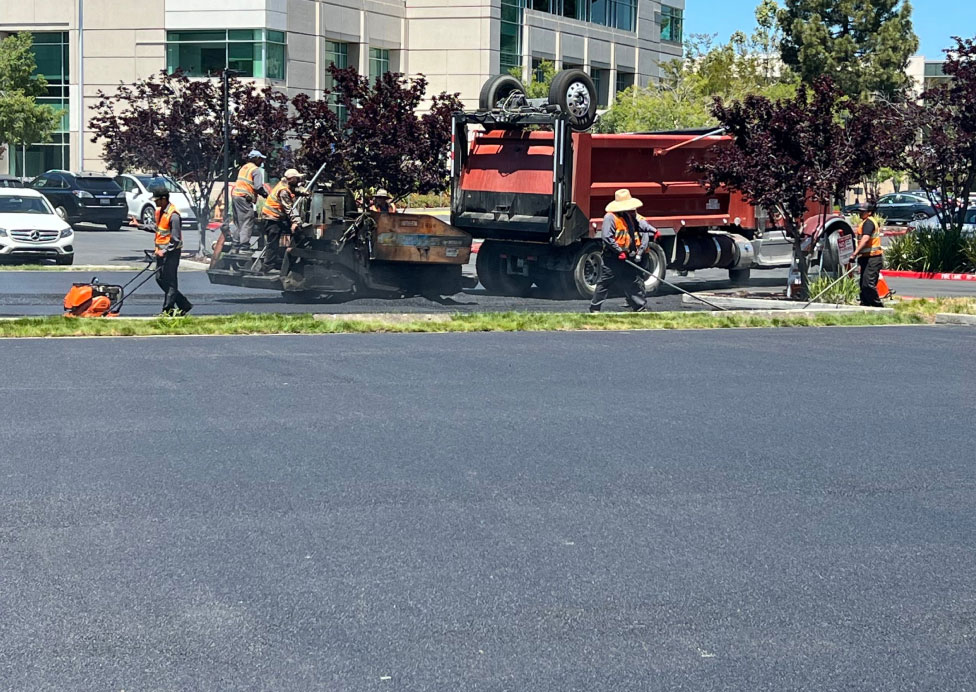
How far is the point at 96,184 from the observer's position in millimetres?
42219

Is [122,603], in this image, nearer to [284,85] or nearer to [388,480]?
[388,480]

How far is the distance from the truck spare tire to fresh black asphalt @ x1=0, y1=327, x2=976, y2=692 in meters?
8.16

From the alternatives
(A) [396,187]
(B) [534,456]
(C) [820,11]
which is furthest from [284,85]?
(B) [534,456]

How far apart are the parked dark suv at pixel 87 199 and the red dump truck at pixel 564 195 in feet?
73.1

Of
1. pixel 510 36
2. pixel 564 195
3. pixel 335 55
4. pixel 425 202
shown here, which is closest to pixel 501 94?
pixel 564 195

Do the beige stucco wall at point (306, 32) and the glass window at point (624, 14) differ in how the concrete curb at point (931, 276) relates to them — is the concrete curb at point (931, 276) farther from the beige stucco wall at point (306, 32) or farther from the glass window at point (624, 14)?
the glass window at point (624, 14)

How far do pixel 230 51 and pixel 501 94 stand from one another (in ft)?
125

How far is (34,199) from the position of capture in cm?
3012

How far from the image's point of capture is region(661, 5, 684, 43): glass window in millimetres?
81375

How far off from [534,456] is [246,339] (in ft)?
20.7

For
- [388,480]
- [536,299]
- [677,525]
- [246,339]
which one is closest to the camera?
[677,525]

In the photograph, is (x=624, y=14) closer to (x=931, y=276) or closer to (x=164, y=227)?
(x=931, y=276)

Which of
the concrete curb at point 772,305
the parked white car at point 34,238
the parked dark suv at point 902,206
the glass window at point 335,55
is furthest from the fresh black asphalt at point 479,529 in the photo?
the glass window at point 335,55

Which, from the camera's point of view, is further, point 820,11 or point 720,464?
point 820,11
